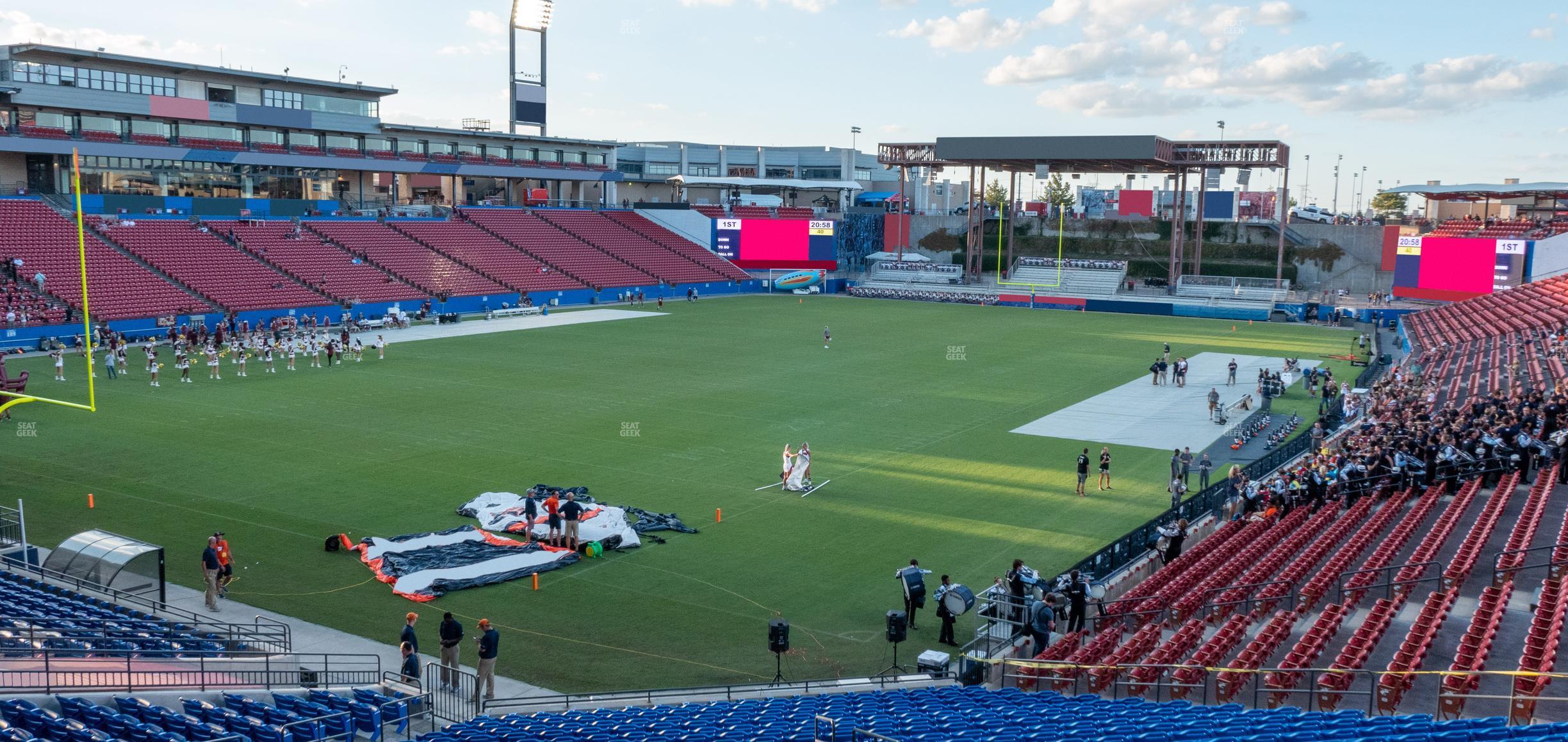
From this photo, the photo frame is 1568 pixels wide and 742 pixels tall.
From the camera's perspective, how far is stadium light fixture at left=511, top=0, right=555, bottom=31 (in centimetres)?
8981

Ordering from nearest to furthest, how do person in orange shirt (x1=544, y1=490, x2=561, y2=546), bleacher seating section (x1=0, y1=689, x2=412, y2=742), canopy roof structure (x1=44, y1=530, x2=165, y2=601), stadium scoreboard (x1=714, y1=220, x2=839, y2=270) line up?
1. bleacher seating section (x1=0, y1=689, x2=412, y2=742)
2. canopy roof structure (x1=44, y1=530, x2=165, y2=601)
3. person in orange shirt (x1=544, y1=490, x2=561, y2=546)
4. stadium scoreboard (x1=714, y1=220, x2=839, y2=270)

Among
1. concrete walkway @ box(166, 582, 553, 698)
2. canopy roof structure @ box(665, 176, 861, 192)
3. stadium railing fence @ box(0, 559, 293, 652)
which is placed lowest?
concrete walkway @ box(166, 582, 553, 698)

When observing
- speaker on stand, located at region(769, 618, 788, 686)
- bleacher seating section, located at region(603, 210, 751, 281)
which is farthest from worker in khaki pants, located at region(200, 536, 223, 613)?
bleacher seating section, located at region(603, 210, 751, 281)

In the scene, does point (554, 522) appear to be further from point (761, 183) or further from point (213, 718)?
point (761, 183)

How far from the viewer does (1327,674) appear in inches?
527

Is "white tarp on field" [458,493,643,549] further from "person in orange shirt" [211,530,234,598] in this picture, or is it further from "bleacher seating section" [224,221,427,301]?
"bleacher seating section" [224,221,427,301]

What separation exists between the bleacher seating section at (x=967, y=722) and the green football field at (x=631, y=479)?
2693mm

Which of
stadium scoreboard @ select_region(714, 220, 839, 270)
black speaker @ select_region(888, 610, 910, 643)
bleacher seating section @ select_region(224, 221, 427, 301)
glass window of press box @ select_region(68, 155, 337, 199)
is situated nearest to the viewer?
black speaker @ select_region(888, 610, 910, 643)

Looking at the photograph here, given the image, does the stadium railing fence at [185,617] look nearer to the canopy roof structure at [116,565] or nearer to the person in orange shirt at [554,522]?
the canopy roof structure at [116,565]

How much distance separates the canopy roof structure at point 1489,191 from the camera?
67.8 meters

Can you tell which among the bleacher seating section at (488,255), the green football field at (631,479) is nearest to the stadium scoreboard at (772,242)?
the bleacher seating section at (488,255)

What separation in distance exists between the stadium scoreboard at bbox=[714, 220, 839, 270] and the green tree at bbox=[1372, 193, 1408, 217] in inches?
3375

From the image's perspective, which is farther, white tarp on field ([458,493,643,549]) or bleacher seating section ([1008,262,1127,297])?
bleacher seating section ([1008,262,1127,297])

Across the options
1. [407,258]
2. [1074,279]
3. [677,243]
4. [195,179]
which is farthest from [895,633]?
[677,243]
